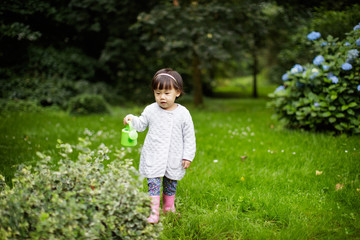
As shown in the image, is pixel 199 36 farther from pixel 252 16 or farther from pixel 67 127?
pixel 67 127

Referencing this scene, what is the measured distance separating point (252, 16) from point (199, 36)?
1.91m

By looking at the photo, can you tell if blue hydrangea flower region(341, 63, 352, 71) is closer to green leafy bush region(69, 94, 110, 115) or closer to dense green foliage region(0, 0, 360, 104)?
dense green foliage region(0, 0, 360, 104)

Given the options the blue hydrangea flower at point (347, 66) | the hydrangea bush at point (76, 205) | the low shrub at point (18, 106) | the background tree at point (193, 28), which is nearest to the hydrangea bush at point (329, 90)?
the blue hydrangea flower at point (347, 66)

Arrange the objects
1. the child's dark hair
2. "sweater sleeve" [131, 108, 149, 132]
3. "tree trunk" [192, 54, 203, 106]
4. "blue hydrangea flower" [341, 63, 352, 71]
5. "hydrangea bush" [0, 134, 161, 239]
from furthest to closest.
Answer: "tree trunk" [192, 54, 203, 106]
"blue hydrangea flower" [341, 63, 352, 71]
"sweater sleeve" [131, 108, 149, 132]
the child's dark hair
"hydrangea bush" [0, 134, 161, 239]

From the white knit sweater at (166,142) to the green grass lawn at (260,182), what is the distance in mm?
380

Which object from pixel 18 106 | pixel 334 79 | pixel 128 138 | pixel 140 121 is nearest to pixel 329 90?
pixel 334 79

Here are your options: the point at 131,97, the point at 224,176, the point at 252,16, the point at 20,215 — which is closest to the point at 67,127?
the point at 224,176

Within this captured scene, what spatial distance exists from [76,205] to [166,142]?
104cm

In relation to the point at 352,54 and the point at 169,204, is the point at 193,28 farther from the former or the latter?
the point at 169,204

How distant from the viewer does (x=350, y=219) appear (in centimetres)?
272

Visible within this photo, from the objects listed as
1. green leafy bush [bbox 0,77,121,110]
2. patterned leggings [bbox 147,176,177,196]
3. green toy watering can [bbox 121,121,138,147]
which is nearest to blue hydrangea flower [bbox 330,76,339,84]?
patterned leggings [bbox 147,176,177,196]

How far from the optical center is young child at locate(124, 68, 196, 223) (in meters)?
2.58

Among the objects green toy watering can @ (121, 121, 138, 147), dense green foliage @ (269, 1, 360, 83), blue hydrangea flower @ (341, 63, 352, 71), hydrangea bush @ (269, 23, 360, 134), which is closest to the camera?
green toy watering can @ (121, 121, 138, 147)

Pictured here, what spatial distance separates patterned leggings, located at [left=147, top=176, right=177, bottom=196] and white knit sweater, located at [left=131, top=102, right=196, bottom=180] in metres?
0.07
